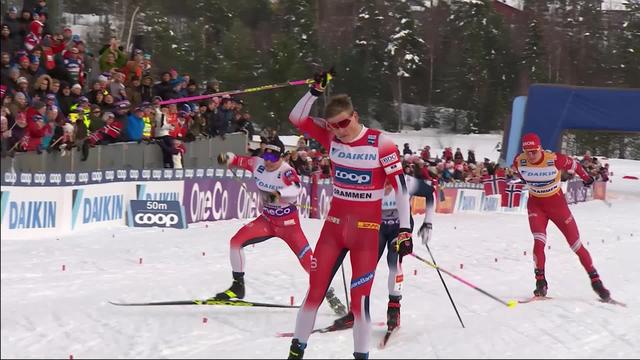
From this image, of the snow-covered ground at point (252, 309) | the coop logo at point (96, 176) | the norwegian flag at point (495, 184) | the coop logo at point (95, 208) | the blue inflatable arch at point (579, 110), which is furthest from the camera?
the blue inflatable arch at point (579, 110)

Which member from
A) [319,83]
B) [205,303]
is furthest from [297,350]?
[205,303]

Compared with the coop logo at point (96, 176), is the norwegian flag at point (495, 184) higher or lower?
lower

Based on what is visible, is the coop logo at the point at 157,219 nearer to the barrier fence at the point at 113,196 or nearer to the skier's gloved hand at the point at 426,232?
the barrier fence at the point at 113,196

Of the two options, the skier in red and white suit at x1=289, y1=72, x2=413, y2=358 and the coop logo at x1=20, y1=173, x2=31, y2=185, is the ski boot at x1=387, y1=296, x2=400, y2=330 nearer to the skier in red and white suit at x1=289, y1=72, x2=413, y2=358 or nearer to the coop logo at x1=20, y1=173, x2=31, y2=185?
the skier in red and white suit at x1=289, y1=72, x2=413, y2=358

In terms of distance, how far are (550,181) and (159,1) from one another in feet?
131

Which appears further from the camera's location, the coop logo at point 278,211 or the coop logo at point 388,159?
the coop logo at point 278,211

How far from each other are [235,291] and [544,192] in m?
4.54

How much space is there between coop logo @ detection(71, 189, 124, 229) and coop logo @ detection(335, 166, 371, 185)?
8.53 meters

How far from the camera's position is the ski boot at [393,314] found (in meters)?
8.46

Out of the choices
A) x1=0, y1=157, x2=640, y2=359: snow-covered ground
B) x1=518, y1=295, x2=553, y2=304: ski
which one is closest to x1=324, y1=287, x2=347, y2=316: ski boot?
x1=0, y1=157, x2=640, y2=359: snow-covered ground

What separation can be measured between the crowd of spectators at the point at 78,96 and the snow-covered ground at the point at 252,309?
176 centimetres

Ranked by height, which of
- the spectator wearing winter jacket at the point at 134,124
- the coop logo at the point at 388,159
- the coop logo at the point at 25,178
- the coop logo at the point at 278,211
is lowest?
the coop logo at the point at 25,178

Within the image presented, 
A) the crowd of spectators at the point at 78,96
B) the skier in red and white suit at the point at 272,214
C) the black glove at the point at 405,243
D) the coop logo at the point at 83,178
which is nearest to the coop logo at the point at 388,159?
the black glove at the point at 405,243

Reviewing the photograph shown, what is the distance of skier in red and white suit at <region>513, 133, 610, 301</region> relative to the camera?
11266mm
